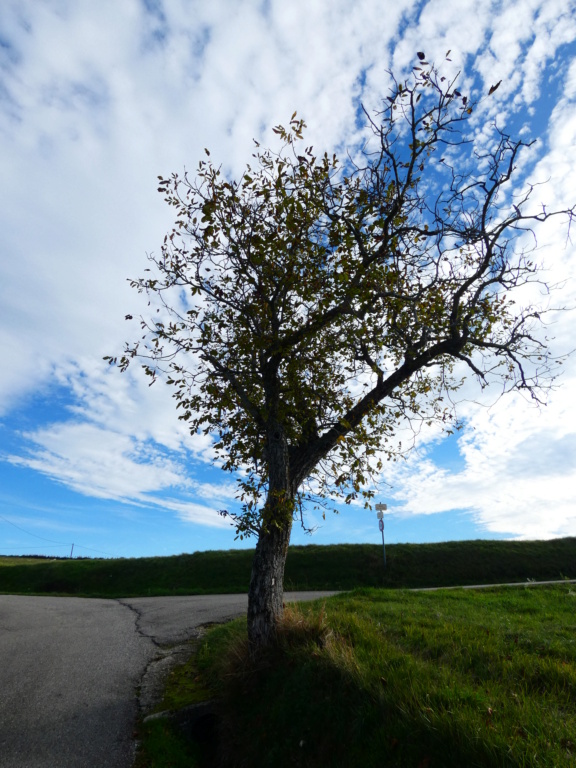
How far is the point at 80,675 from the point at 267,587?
159 inches

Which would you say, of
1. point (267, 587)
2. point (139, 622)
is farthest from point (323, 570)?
point (267, 587)

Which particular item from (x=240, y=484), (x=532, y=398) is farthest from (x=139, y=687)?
(x=532, y=398)

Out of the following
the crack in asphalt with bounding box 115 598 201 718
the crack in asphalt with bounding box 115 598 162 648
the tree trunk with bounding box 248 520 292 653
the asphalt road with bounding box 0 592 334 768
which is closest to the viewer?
the asphalt road with bounding box 0 592 334 768

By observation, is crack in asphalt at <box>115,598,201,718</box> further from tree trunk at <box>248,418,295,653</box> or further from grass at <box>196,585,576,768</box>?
tree trunk at <box>248,418,295,653</box>

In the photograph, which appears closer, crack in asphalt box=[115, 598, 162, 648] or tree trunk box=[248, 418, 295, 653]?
tree trunk box=[248, 418, 295, 653]

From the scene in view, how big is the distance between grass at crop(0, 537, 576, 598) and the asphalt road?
8616 millimetres

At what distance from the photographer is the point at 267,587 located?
323 inches

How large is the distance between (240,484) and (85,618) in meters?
9.90

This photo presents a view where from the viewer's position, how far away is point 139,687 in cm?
838

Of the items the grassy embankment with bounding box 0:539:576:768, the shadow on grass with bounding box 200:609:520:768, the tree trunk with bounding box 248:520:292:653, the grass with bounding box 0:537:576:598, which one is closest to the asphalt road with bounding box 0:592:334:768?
the grassy embankment with bounding box 0:539:576:768

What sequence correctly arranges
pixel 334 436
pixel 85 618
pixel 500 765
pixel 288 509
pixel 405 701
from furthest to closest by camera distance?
1. pixel 85 618
2. pixel 334 436
3. pixel 288 509
4. pixel 405 701
5. pixel 500 765

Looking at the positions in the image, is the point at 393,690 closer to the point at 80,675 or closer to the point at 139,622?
the point at 80,675

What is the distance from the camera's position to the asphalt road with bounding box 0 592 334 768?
6.33 metres

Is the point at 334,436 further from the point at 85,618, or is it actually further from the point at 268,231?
the point at 85,618
